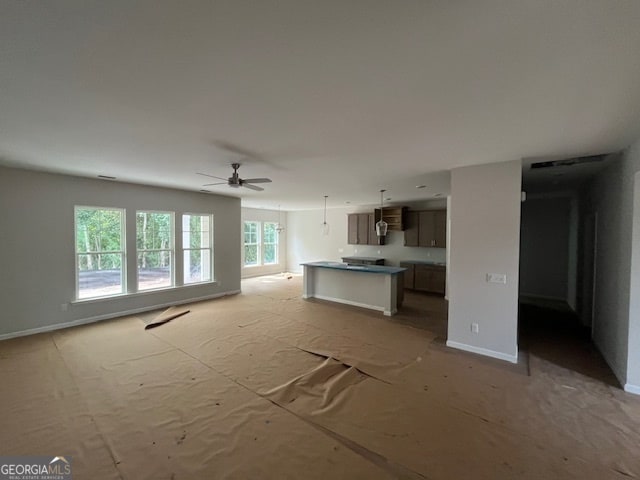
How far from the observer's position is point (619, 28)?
129 centimetres

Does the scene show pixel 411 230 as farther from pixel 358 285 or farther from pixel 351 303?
pixel 351 303

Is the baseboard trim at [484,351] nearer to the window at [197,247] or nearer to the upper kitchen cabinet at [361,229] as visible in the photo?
the upper kitchen cabinet at [361,229]

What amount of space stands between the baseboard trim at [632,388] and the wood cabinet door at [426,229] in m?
5.17

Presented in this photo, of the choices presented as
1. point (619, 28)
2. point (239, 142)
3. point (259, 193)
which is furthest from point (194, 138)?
point (259, 193)

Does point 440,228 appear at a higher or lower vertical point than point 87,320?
higher

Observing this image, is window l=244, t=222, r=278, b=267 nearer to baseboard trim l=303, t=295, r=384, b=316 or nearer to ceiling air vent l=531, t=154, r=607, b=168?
baseboard trim l=303, t=295, r=384, b=316

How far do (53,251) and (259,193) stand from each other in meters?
4.01

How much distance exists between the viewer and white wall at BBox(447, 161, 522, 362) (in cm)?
363

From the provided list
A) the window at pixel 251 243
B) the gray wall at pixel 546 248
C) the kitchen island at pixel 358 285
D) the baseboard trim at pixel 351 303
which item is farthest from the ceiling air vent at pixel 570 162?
the window at pixel 251 243

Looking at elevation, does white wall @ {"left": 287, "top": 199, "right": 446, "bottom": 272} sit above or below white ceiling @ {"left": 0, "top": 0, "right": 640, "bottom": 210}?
below

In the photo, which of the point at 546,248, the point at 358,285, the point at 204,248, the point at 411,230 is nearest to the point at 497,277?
the point at 358,285

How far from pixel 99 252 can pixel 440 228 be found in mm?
8144

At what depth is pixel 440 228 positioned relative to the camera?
7738mm

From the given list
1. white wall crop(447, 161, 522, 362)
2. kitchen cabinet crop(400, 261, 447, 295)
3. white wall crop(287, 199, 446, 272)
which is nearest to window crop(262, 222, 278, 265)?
white wall crop(287, 199, 446, 272)
